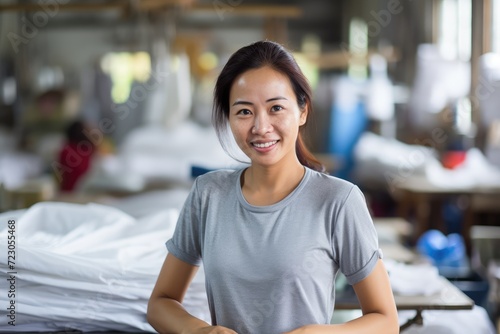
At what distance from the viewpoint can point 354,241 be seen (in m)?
1.67

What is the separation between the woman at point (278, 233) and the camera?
5.50 feet

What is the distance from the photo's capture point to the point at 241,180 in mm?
1829

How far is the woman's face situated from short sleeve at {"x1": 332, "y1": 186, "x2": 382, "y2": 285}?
0.61ft

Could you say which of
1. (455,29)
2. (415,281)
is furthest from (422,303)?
(455,29)

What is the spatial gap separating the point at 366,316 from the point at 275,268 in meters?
0.21

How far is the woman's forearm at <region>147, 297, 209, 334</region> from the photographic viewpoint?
1.74 meters

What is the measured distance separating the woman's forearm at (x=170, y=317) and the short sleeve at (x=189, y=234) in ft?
0.35

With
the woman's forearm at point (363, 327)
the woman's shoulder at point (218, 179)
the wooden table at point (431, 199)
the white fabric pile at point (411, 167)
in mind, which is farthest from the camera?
the white fabric pile at point (411, 167)

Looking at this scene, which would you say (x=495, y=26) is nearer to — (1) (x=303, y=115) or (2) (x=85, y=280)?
(1) (x=303, y=115)

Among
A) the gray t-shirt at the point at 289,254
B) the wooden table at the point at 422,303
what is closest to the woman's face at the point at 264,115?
the gray t-shirt at the point at 289,254

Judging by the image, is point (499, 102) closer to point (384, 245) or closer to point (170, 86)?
point (170, 86)

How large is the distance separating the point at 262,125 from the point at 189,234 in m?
0.33

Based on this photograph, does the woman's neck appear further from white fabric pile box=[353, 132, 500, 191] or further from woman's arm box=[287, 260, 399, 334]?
white fabric pile box=[353, 132, 500, 191]

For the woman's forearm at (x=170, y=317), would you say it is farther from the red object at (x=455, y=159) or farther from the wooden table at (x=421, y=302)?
the red object at (x=455, y=159)
